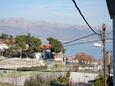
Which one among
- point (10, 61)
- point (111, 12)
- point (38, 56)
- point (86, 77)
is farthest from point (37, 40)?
point (111, 12)

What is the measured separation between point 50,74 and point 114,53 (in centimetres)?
5563

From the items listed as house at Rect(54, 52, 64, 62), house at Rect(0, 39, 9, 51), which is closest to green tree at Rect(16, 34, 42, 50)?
house at Rect(0, 39, 9, 51)

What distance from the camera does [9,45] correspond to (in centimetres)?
10800

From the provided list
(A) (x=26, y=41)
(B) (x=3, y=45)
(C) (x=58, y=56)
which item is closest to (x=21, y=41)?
(A) (x=26, y=41)

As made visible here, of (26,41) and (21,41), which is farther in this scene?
(26,41)

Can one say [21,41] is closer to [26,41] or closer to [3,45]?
[26,41]

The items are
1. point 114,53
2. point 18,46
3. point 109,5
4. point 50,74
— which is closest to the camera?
point 109,5

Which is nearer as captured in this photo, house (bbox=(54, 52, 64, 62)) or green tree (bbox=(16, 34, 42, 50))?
green tree (bbox=(16, 34, 42, 50))

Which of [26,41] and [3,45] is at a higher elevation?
[26,41]

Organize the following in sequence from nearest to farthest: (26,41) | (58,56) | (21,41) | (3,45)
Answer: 1. (21,41)
2. (3,45)
3. (26,41)
4. (58,56)

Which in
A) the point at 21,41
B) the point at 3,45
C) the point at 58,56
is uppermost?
the point at 21,41

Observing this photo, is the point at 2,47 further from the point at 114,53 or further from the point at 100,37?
the point at 114,53

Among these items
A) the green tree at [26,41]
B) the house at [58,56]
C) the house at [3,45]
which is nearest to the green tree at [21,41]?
the green tree at [26,41]

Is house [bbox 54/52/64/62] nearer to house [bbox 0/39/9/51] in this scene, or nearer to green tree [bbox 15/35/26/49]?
green tree [bbox 15/35/26/49]
